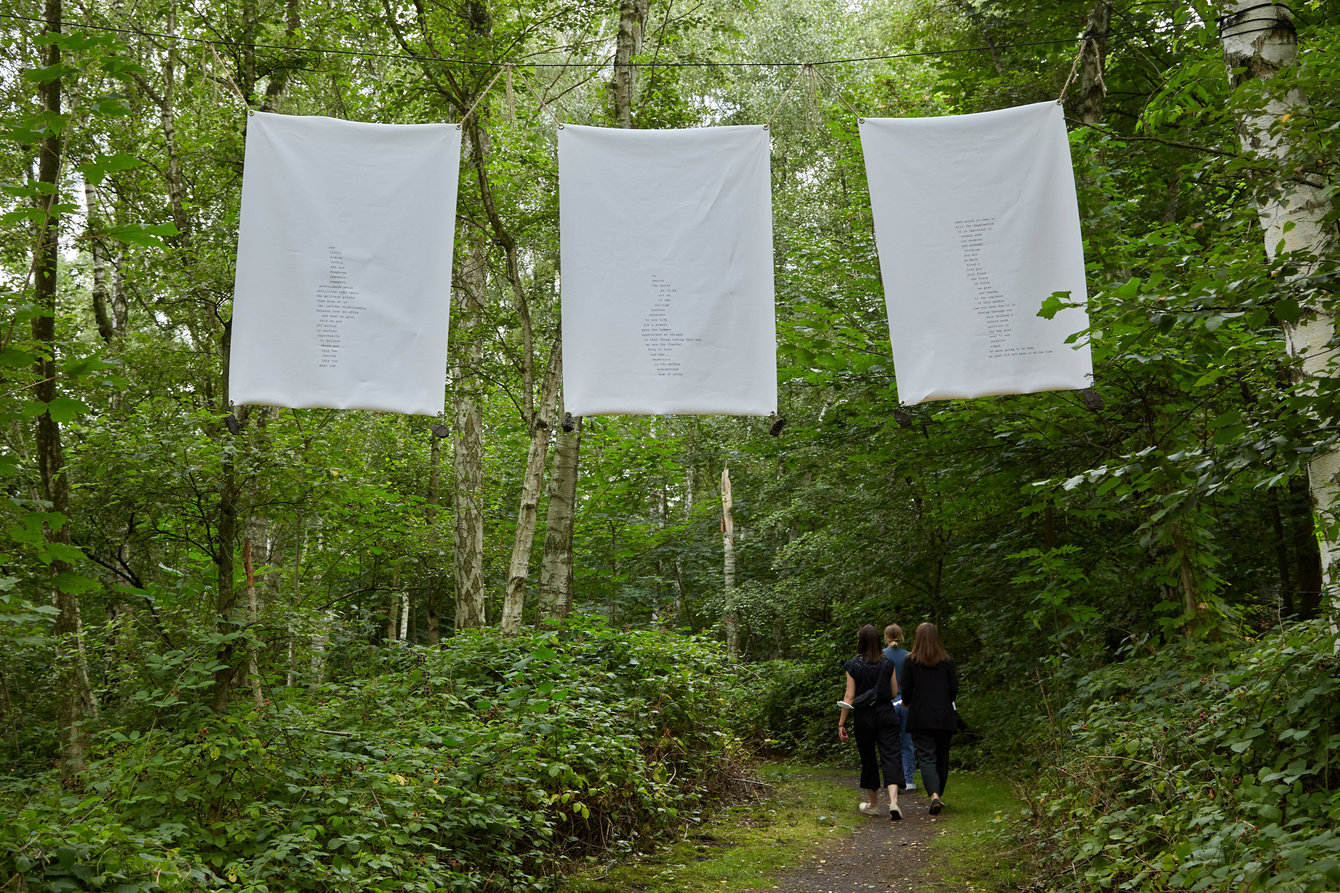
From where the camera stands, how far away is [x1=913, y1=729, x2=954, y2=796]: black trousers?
792 cm

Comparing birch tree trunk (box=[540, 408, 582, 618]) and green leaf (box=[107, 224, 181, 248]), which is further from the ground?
green leaf (box=[107, 224, 181, 248])

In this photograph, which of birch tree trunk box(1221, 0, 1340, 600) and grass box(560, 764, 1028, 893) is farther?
grass box(560, 764, 1028, 893)

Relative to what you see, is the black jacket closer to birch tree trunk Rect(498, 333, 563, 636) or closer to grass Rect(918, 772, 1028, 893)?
grass Rect(918, 772, 1028, 893)

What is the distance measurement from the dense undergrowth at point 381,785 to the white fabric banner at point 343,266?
175 centimetres

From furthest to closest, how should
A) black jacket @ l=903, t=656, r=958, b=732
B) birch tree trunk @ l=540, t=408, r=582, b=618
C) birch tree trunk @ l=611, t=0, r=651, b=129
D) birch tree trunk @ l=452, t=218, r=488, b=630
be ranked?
birch tree trunk @ l=452, t=218, r=488, b=630, birch tree trunk @ l=611, t=0, r=651, b=129, birch tree trunk @ l=540, t=408, r=582, b=618, black jacket @ l=903, t=656, r=958, b=732

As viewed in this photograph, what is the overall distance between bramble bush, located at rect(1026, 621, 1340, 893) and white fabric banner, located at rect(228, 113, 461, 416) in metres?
4.15

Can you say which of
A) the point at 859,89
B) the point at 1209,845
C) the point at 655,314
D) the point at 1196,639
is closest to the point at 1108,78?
the point at 859,89

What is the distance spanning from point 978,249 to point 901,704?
15.5 ft

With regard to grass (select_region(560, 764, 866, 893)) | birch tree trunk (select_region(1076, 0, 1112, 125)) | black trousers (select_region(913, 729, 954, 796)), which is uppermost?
birch tree trunk (select_region(1076, 0, 1112, 125))

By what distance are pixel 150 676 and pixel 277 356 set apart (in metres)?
2.13

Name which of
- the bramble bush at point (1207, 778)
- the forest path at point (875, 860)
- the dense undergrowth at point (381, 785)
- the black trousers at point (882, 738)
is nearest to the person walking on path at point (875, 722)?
the black trousers at point (882, 738)

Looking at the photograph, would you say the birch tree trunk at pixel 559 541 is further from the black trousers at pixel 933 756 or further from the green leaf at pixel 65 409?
the green leaf at pixel 65 409

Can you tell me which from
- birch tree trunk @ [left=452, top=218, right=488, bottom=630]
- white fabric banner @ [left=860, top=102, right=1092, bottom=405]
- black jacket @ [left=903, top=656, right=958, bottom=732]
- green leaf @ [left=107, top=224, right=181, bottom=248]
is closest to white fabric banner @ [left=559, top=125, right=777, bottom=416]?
white fabric banner @ [left=860, top=102, right=1092, bottom=405]

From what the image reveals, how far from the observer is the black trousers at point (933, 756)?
7.92m
